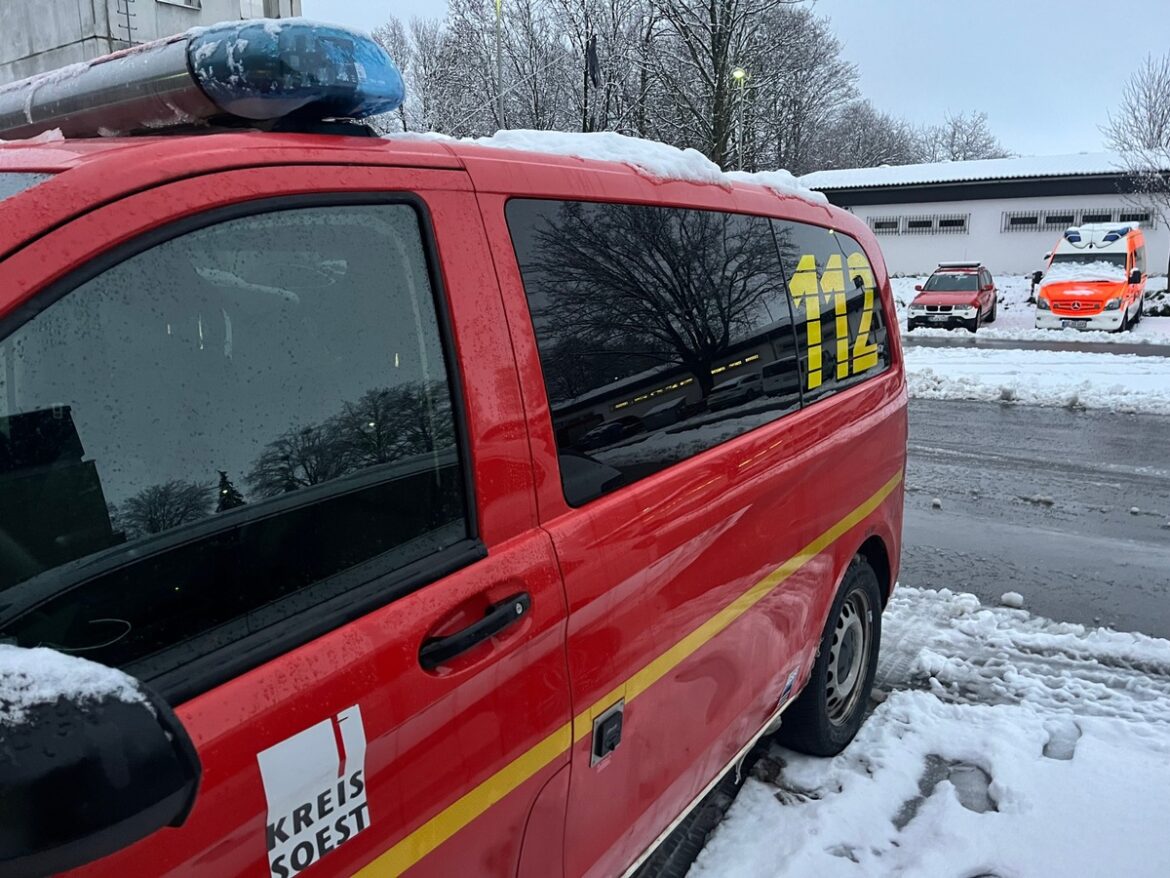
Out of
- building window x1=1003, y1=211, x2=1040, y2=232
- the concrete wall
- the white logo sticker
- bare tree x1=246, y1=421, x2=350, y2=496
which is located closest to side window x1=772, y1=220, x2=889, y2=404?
bare tree x1=246, y1=421, x2=350, y2=496

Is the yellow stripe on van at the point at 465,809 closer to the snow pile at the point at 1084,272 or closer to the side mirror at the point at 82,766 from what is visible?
the side mirror at the point at 82,766

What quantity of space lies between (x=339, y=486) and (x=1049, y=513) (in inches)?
270

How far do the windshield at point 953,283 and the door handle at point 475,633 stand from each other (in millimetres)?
23295

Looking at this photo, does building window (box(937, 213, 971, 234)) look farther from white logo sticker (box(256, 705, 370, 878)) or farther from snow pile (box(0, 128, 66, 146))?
white logo sticker (box(256, 705, 370, 878))

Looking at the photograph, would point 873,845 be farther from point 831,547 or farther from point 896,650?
point 896,650

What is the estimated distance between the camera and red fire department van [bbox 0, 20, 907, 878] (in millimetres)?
1094

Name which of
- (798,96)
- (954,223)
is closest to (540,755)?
(954,223)

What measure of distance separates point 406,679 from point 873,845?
2.13m

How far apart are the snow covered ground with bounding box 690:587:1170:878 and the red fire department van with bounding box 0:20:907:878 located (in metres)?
0.85

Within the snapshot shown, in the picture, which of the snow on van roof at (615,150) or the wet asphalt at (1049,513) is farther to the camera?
the wet asphalt at (1049,513)

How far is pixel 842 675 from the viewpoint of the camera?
3.40m

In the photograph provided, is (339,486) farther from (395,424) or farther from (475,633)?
(475,633)

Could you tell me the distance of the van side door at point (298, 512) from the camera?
111cm

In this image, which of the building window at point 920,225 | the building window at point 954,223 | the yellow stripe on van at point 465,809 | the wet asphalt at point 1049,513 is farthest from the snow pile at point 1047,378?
the building window at point 920,225
